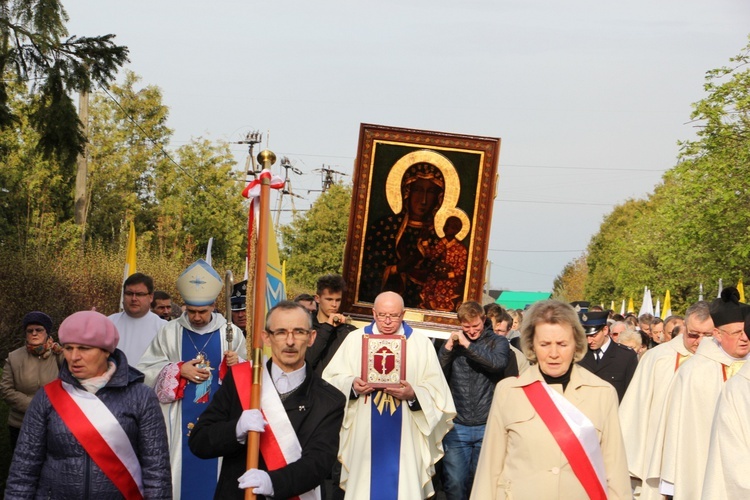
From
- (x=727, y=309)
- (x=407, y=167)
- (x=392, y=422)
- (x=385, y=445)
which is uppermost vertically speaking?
(x=407, y=167)

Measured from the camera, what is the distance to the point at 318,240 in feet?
173

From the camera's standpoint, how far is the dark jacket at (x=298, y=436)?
5255 mm

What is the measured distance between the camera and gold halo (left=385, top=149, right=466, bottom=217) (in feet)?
40.9

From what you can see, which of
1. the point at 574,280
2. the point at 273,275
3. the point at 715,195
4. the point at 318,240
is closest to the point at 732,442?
the point at 273,275

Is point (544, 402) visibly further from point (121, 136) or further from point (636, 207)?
point (636, 207)

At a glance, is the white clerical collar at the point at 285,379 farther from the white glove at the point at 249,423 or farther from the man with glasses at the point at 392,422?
the man with glasses at the point at 392,422

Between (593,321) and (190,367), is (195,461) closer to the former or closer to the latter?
(190,367)

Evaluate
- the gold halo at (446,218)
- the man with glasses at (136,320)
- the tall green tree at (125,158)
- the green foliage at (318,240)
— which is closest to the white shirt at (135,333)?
the man with glasses at (136,320)

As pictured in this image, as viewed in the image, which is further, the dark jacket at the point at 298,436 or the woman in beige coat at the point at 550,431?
the woman in beige coat at the point at 550,431

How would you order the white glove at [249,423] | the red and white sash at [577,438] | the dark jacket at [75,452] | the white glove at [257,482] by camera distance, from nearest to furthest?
the white glove at [257,482]
the white glove at [249,423]
the dark jacket at [75,452]
the red and white sash at [577,438]

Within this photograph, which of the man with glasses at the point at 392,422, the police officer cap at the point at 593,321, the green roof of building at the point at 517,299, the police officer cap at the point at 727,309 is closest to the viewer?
the police officer cap at the point at 727,309

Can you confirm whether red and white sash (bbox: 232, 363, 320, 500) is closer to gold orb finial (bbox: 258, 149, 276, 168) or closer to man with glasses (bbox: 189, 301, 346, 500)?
man with glasses (bbox: 189, 301, 346, 500)

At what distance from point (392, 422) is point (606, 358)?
2.78 meters

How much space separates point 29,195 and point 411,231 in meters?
13.0
